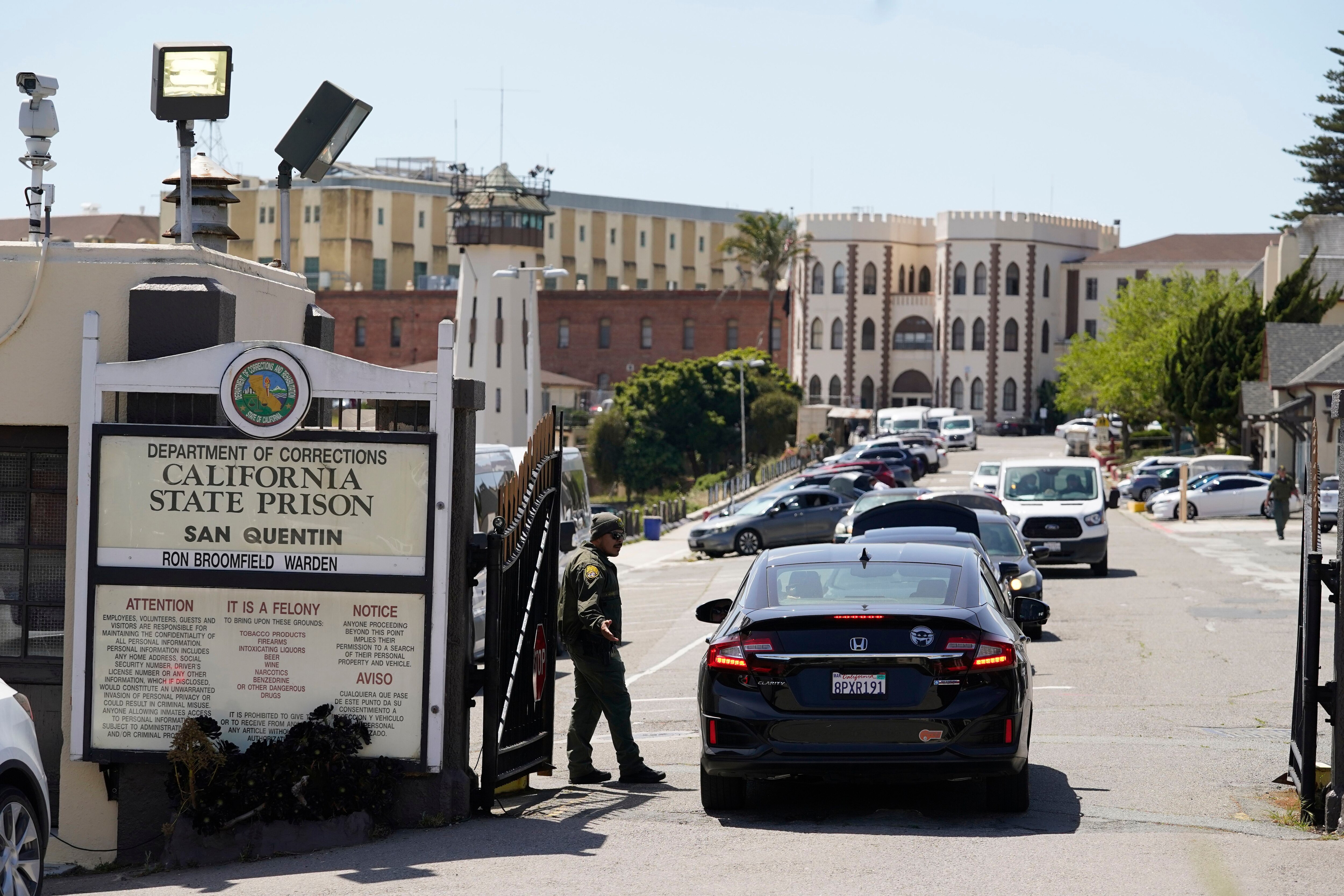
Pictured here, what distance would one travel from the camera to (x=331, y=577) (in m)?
8.56

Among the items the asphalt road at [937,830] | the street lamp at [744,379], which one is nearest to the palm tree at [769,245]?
the street lamp at [744,379]

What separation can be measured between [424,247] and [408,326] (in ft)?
50.3

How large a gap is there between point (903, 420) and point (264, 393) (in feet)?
287

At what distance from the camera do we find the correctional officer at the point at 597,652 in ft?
32.0

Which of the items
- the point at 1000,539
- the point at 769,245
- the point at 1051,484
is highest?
the point at 769,245

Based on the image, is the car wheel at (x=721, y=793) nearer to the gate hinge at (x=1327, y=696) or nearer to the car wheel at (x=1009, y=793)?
the car wheel at (x=1009, y=793)

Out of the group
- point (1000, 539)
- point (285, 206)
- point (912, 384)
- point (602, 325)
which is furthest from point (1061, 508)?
point (912, 384)

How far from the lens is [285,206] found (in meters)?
11.9

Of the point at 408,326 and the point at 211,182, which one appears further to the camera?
the point at 408,326

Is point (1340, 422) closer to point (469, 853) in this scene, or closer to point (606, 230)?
point (469, 853)

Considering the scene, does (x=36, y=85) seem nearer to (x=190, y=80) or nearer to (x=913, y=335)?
(x=190, y=80)

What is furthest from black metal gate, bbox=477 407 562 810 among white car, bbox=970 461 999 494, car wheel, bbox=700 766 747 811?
white car, bbox=970 461 999 494

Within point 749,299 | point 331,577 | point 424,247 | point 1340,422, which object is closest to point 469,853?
point 331,577

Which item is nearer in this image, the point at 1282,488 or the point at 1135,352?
the point at 1282,488
